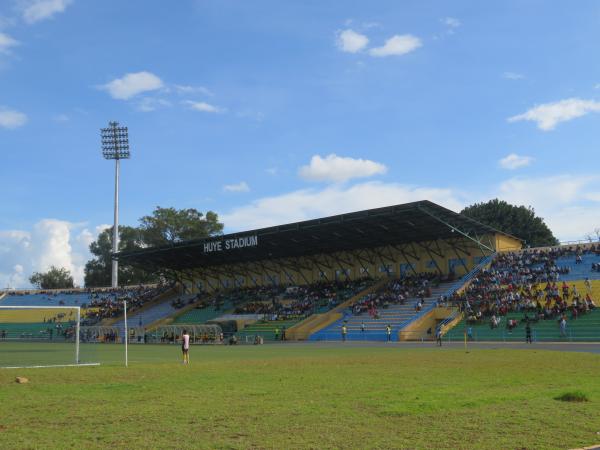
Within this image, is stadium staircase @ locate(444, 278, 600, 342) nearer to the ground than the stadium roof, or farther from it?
nearer to the ground

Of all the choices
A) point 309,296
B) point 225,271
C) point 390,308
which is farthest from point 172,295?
point 390,308

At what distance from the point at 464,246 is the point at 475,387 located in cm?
4835

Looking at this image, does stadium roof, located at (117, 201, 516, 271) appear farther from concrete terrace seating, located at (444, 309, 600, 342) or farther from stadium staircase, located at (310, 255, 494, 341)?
concrete terrace seating, located at (444, 309, 600, 342)

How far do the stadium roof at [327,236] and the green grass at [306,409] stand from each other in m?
36.0

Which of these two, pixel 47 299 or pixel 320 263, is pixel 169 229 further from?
pixel 320 263

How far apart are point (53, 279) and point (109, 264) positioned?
1816cm

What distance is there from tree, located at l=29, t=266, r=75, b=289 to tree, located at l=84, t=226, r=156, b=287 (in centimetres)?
1114

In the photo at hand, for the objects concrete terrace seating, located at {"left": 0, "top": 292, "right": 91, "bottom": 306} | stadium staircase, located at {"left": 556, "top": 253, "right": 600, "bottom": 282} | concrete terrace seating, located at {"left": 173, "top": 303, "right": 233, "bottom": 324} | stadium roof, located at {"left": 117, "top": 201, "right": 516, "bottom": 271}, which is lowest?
concrete terrace seating, located at {"left": 173, "top": 303, "right": 233, "bottom": 324}

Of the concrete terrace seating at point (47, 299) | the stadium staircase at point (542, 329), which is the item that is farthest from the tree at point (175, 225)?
the stadium staircase at point (542, 329)

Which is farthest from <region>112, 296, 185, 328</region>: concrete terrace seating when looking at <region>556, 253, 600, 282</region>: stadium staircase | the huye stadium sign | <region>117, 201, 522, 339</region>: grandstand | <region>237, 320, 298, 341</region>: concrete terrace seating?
<region>556, 253, 600, 282</region>: stadium staircase

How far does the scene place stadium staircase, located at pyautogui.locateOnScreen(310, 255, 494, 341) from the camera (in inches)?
2111

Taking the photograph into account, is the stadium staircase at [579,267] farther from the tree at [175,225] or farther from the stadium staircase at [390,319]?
the tree at [175,225]

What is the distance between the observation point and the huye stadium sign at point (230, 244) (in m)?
70.4

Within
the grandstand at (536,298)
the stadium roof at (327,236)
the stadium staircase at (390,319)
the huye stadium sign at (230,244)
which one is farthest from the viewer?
the huye stadium sign at (230,244)
